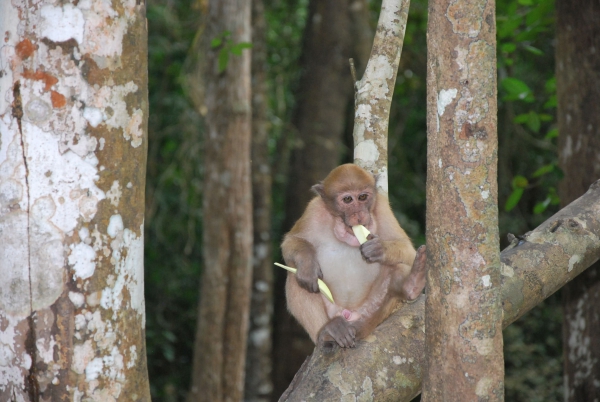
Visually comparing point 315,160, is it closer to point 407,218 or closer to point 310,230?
point 407,218

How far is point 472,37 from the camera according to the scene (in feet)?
6.68

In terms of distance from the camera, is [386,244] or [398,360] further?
[386,244]

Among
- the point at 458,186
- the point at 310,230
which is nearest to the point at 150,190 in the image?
the point at 310,230

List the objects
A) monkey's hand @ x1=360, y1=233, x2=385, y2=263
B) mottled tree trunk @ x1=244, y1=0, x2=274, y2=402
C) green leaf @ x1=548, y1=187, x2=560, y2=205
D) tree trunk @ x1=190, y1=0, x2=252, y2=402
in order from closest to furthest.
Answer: monkey's hand @ x1=360, y1=233, x2=385, y2=263, green leaf @ x1=548, y1=187, x2=560, y2=205, tree trunk @ x1=190, y1=0, x2=252, y2=402, mottled tree trunk @ x1=244, y1=0, x2=274, y2=402

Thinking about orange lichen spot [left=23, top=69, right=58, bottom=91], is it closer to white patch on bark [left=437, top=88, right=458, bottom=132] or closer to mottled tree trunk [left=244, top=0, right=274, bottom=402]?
white patch on bark [left=437, top=88, right=458, bottom=132]

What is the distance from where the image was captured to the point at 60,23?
2178mm

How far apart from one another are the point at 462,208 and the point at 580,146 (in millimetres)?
3045

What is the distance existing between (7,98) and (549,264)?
2.32m

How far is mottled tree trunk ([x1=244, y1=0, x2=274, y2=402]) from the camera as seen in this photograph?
28.3 feet

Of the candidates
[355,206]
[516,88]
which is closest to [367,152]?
[355,206]

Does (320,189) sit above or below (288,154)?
above

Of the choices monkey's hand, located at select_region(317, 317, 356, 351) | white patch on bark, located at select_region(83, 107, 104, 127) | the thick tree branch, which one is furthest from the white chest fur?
white patch on bark, located at select_region(83, 107, 104, 127)

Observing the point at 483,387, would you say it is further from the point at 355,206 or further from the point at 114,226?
the point at 355,206

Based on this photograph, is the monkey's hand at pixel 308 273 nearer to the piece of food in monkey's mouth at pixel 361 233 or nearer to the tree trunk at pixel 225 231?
the piece of food in monkey's mouth at pixel 361 233
